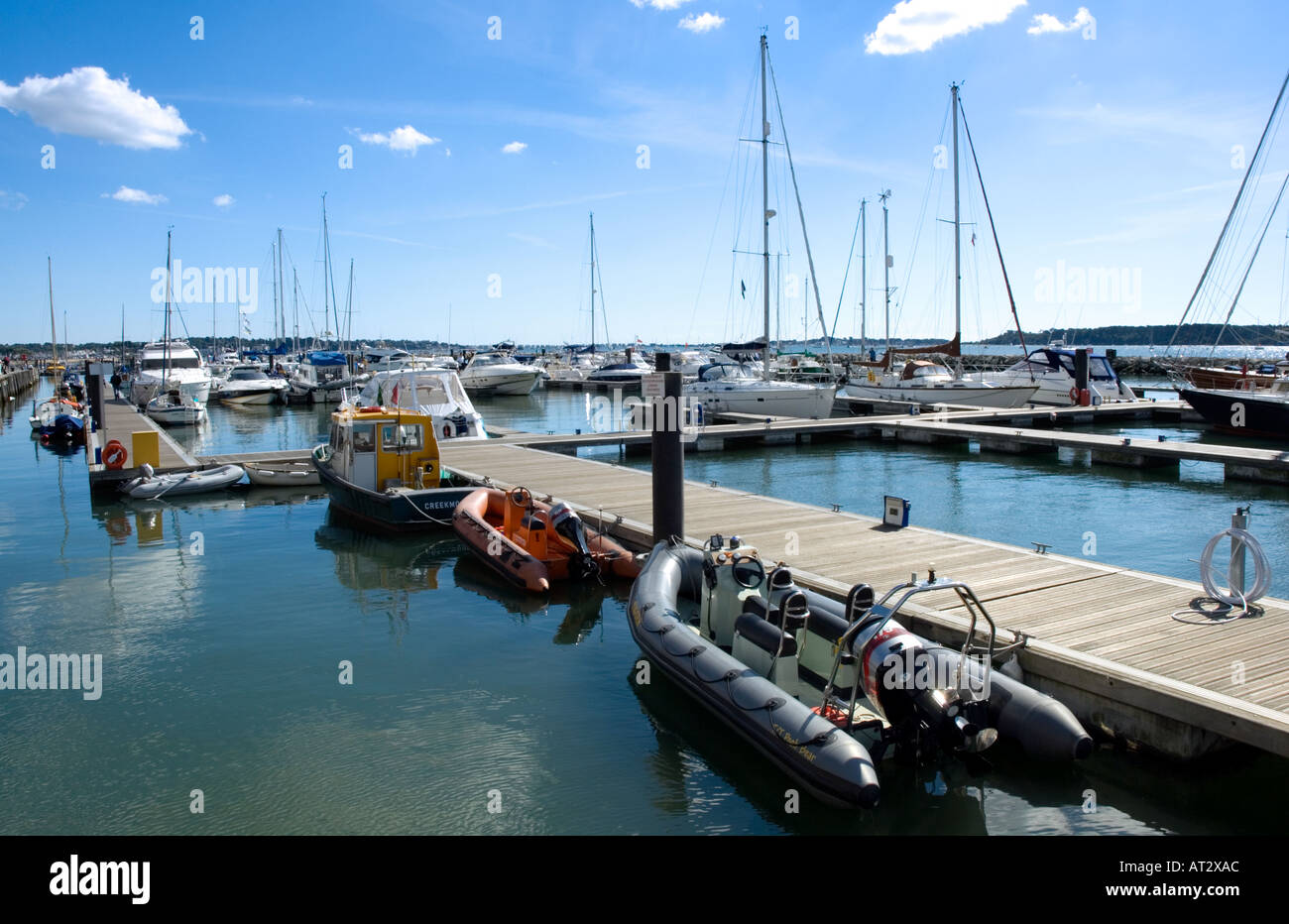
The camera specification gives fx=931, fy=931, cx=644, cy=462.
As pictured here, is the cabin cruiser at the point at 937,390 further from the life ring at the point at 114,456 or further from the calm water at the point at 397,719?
the life ring at the point at 114,456

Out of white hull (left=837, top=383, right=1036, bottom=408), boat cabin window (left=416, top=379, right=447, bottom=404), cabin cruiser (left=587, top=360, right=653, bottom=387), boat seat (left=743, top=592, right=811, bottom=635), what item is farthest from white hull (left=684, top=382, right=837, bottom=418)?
cabin cruiser (left=587, top=360, right=653, bottom=387)

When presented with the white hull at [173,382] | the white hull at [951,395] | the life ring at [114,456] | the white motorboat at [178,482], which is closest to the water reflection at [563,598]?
the white motorboat at [178,482]

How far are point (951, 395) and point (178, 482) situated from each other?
25268mm

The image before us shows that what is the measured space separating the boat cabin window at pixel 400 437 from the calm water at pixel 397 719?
156 centimetres

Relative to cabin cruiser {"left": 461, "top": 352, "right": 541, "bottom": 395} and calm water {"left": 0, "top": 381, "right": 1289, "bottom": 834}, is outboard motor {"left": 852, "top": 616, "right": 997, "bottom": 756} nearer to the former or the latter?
calm water {"left": 0, "top": 381, "right": 1289, "bottom": 834}

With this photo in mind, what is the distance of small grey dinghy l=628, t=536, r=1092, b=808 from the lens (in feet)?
19.7

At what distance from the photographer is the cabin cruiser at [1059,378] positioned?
107ft

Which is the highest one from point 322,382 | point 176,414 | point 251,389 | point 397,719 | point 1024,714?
point 322,382

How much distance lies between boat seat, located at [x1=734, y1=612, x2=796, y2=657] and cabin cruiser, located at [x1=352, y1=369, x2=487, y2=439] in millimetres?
16099

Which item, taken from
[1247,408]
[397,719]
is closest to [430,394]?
[397,719]

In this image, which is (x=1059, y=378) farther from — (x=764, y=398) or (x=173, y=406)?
(x=173, y=406)

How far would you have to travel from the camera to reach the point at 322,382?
48.5m
